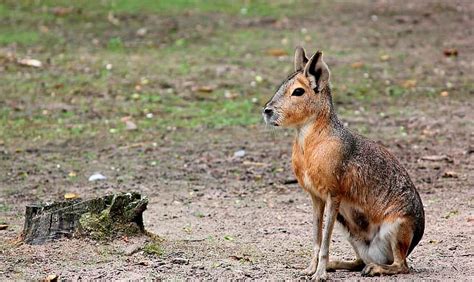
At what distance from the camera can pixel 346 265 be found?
5.31 m

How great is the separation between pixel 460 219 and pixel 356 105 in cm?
345

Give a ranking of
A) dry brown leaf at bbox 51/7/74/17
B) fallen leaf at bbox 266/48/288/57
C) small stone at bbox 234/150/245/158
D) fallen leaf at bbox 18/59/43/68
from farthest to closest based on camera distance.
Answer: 1. dry brown leaf at bbox 51/7/74/17
2. fallen leaf at bbox 266/48/288/57
3. fallen leaf at bbox 18/59/43/68
4. small stone at bbox 234/150/245/158

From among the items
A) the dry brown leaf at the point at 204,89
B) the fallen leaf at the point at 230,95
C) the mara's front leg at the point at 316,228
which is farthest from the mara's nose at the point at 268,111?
the dry brown leaf at the point at 204,89

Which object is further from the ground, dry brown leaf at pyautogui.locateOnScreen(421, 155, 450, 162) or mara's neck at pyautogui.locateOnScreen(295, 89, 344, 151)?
mara's neck at pyautogui.locateOnScreen(295, 89, 344, 151)

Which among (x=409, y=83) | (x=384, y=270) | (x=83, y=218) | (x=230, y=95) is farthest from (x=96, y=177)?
(x=409, y=83)

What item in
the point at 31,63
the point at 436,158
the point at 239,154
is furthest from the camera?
the point at 31,63

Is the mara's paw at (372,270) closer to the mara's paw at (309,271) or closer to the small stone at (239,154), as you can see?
the mara's paw at (309,271)

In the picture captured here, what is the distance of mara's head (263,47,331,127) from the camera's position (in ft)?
16.4

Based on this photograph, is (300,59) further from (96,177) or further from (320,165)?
(96,177)

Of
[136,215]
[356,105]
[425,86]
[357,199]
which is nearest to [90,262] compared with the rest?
[136,215]

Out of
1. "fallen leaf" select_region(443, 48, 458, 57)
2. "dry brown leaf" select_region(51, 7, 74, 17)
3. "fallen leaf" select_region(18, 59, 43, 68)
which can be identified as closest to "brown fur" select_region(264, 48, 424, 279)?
"fallen leaf" select_region(18, 59, 43, 68)

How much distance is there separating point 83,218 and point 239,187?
2.10 metres

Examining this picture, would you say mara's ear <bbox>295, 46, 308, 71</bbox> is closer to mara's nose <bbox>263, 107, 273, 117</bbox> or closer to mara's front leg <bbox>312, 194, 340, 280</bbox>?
mara's nose <bbox>263, 107, 273, 117</bbox>

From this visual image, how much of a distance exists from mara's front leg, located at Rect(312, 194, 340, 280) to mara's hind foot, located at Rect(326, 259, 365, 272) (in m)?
0.24
